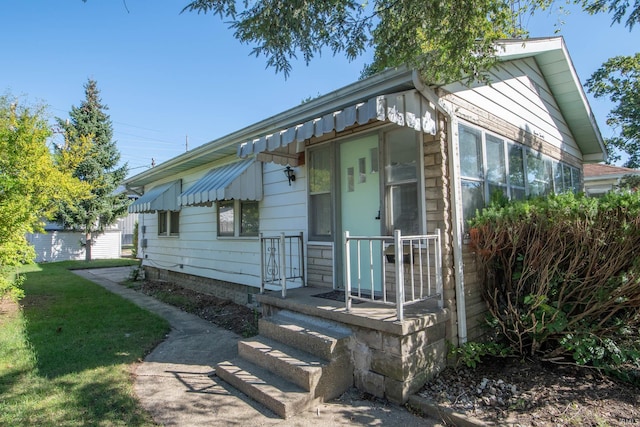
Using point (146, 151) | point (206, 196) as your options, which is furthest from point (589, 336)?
point (146, 151)

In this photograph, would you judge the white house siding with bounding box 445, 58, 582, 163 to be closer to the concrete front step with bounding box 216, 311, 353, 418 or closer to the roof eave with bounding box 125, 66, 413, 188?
the roof eave with bounding box 125, 66, 413, 188

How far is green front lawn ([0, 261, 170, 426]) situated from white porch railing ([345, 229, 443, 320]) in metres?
2.49

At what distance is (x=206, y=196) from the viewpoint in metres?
6.54

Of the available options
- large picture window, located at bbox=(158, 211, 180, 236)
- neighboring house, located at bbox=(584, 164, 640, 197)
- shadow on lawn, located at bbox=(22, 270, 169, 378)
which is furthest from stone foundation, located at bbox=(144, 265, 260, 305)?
neighboring house, located at bbox=(584, 164, 640, 197)

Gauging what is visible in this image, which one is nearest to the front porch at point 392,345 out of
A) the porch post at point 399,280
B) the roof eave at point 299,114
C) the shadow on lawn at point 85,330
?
the porch post at point 399,280

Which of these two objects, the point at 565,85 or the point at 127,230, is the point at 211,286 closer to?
the point at 565,85

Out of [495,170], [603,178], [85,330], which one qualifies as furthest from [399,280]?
[603,178]

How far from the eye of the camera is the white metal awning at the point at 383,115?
3534mm

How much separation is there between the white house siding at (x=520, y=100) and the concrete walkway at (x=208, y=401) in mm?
3640

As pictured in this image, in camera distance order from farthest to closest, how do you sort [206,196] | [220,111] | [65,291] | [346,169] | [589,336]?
[220,111] < [65,291] < [206,196] < [346,169] < [589,336]

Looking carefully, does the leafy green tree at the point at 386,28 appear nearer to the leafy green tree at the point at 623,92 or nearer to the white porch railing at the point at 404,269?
the white porch railing at the point at 404,269

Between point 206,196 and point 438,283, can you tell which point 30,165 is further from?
point 438,283

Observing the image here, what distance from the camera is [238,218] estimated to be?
7836 millimetres

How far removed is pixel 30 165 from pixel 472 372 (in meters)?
8.51
